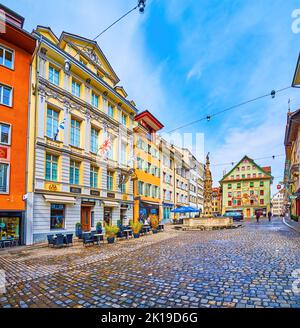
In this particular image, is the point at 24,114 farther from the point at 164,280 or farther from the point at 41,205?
the point at 164,280

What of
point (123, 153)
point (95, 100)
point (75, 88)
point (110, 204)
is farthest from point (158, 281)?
point (123, 153)

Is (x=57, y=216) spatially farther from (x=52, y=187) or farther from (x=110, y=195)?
(x=110, y=195)

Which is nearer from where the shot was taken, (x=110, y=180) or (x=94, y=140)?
(x=94, y=140)

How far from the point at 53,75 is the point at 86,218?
1255 centimetres

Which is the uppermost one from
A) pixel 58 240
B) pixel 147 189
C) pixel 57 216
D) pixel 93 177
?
pixel 93 177

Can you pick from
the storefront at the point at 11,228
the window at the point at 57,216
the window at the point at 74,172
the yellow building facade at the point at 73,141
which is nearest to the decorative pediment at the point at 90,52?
the yellow building facade at the point at 73,141

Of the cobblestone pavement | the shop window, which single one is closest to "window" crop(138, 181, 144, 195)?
the shop window

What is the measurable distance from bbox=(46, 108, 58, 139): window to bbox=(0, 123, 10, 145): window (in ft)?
10.5

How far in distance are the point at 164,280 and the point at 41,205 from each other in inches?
512

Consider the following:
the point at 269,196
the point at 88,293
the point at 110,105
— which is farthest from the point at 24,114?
the point at 269,196

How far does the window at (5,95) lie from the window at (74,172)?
663cm

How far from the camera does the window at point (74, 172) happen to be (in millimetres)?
19844

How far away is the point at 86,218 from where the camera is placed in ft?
68.6

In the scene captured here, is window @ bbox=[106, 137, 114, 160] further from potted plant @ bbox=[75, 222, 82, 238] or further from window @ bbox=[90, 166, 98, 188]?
potted plant @ bbox=[75, 222, 82, 238]
